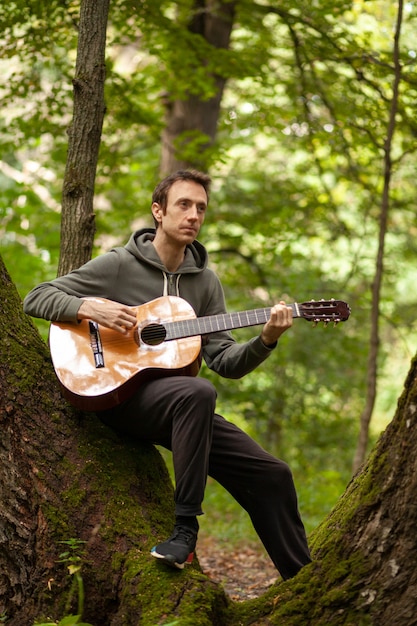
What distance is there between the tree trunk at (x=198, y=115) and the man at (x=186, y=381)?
13.6ft

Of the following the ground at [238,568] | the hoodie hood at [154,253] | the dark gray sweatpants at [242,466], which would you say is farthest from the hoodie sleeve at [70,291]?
the ground at [238,568]

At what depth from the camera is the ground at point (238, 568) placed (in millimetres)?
4797

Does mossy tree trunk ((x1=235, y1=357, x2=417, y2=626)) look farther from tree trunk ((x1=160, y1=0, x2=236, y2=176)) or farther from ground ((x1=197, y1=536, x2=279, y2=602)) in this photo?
tree trunk ((x1=160, y1=0, x2=236, y2=176))

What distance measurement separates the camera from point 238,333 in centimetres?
934

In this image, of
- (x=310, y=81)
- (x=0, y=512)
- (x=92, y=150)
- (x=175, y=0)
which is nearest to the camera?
(x=0, y=512)

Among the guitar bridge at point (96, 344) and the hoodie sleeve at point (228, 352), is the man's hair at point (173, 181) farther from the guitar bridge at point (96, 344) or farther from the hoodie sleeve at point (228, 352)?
the guitar bridge at point (96, 344)

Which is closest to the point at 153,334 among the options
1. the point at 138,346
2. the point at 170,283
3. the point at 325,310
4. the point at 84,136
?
the point at 138,346

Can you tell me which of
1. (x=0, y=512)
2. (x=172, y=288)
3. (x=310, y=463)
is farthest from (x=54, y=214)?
(x=310, y=463)

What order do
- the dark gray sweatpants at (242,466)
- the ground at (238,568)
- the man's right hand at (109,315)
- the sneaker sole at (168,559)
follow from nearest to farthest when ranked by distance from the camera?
the sneaker sole at (168,559)
the dark gray sweatpants at (242,466)
the man's right hand at (109,315)
the ground at (238,568)

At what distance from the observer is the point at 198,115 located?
8.55 m

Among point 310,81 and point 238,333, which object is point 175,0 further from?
point 238,333

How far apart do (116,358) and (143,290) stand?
424mm

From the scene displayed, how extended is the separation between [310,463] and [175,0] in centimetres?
688

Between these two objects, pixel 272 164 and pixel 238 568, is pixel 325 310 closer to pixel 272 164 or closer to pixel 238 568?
pixel 238 568
